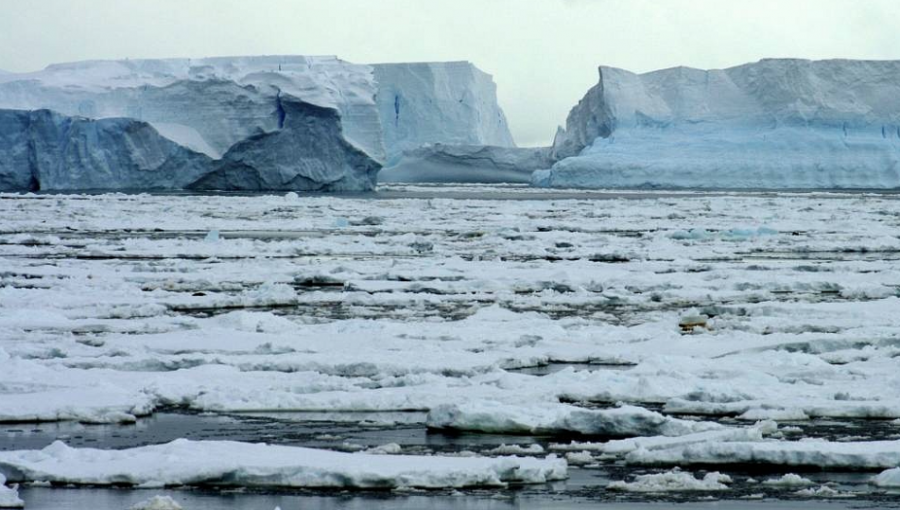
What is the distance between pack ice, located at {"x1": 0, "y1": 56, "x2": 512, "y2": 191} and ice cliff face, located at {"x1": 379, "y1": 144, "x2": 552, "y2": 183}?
7.85 metres

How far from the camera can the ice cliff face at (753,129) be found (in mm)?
37469

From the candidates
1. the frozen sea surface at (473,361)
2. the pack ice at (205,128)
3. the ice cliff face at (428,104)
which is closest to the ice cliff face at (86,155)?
the pack ice at (205,128)

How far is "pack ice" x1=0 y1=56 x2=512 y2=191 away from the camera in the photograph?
30031mm

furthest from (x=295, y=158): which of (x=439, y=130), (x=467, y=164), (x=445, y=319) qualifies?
(x=445, y=319)

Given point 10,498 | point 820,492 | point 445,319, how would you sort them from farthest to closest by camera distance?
point 445,319 → point 820,492 → point 10,498

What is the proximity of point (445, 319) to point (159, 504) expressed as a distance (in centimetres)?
434

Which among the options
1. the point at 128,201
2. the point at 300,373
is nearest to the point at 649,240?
the point at 300,373

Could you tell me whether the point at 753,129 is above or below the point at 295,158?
above

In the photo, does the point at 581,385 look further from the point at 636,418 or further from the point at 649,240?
the point at 649,240

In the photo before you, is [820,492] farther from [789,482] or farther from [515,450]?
[515,450]

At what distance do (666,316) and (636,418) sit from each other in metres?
3.43

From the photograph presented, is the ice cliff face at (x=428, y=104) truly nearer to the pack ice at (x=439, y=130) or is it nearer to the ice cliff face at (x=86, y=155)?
the pack ice at (x=439, y=130)

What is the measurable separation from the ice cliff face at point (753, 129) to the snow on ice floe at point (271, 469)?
34369mm

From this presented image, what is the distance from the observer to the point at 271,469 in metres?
3.66
